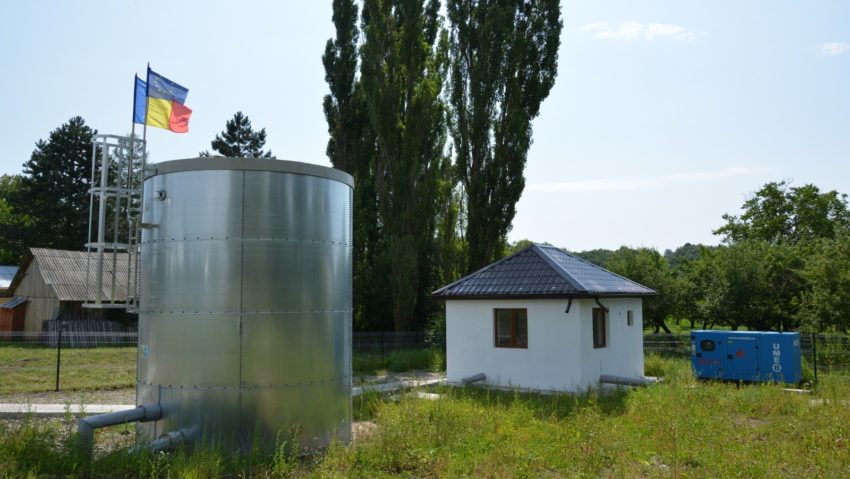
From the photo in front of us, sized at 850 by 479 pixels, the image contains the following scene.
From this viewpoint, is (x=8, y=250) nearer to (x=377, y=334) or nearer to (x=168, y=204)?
(x=377, y=334)

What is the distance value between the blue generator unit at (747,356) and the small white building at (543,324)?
1.80 meters

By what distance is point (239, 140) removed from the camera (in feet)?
163

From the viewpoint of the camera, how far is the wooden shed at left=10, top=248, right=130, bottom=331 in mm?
27578

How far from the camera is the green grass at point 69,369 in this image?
1445 cm

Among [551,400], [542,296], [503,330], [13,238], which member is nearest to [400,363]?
[503,330]

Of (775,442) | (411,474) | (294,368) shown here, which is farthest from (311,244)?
(775,442)

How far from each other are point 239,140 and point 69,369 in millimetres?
35254

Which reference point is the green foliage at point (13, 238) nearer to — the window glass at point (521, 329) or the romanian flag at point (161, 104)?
the romanian flag at point (161, 104)

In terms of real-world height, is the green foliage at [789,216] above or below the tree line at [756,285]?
above

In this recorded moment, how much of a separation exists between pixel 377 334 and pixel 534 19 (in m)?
14.6

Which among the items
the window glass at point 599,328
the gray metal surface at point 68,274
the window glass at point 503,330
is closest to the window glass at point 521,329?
the window glass at point 503,330

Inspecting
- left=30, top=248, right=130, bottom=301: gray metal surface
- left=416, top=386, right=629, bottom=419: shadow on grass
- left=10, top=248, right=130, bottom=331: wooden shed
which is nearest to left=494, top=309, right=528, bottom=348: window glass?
left=416, top=386, right=629, bottom=419: shadow on grass

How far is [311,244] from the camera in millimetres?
8023

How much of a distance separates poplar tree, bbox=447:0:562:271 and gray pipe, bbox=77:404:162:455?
57.8 ft
